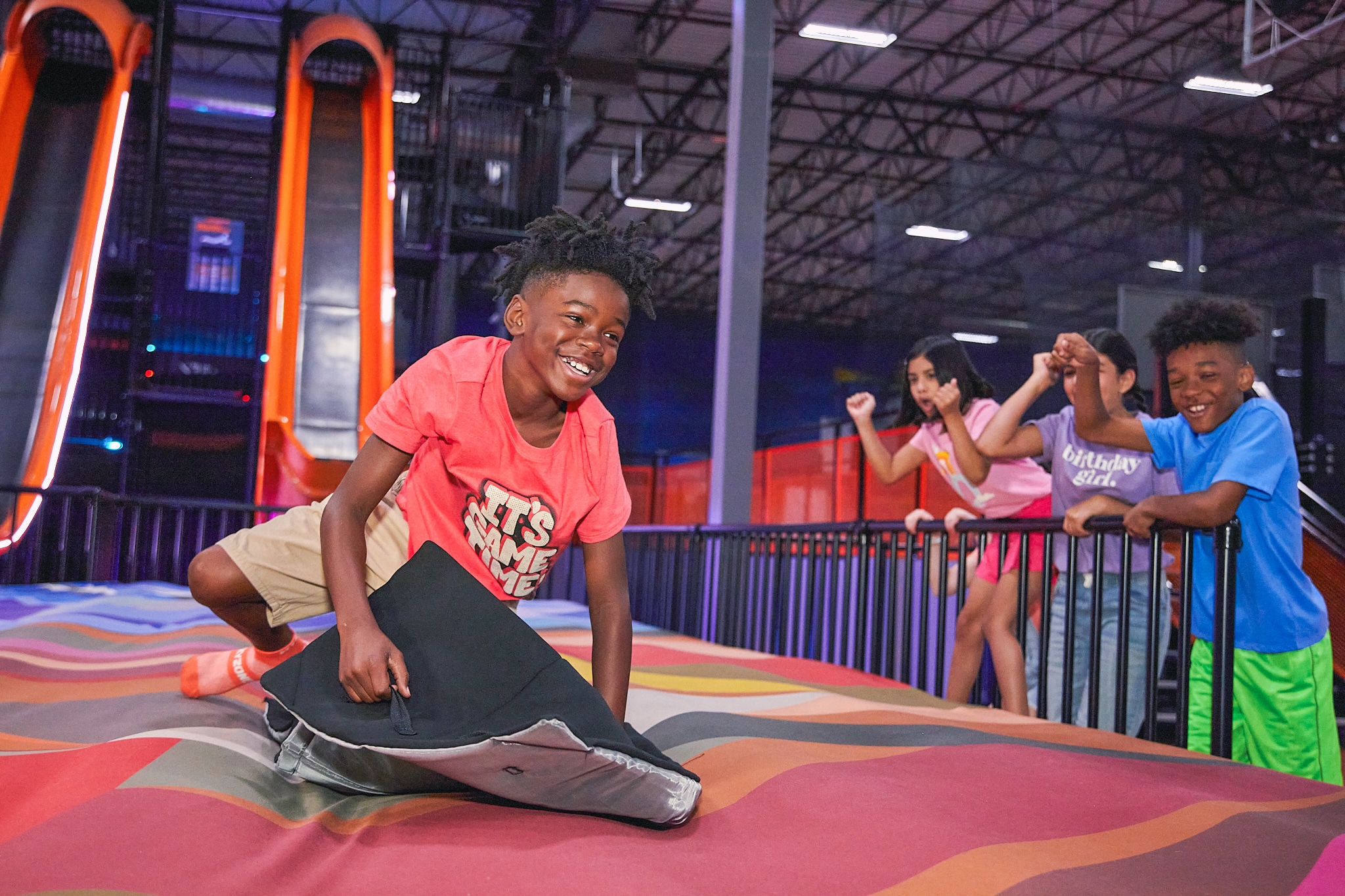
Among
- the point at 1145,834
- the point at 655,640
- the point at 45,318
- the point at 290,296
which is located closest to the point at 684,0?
the point at 290,296

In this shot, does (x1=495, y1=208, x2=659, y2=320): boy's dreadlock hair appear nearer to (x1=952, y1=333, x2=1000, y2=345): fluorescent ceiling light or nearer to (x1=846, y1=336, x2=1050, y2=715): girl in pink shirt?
(x1=846, y1=336, x2=1050, y2=715): girl in pink shirt

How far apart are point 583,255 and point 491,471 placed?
408mm

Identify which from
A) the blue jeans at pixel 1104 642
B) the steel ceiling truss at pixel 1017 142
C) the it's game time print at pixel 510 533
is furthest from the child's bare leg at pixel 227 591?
the steel ceiling truss at pixel 1017 142

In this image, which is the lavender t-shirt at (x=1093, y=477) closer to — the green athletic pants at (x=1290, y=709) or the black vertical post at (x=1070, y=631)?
the black vertical post at (x=1070, y=631)

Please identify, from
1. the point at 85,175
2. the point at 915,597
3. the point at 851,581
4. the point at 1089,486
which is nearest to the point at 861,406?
the point at 1089,486

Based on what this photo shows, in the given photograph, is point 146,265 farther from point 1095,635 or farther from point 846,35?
point 846,35

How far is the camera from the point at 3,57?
7.60 meters

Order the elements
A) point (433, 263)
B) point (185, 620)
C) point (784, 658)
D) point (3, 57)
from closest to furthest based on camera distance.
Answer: point (784, 658), point (185, 620), point (3, 57), point (433, 263)

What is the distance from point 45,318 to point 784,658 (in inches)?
233

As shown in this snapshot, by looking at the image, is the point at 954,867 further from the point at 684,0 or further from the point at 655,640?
the point at 684,0

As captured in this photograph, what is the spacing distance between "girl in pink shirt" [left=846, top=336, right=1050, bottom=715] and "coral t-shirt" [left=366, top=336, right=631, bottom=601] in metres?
1.42

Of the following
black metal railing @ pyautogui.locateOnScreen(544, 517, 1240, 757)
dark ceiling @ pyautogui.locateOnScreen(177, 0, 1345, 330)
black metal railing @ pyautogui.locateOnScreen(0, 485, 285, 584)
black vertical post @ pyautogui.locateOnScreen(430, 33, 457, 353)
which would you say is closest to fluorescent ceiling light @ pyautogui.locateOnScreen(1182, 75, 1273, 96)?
dark ceiling @ pyautogui.locateOnScreen(177, 0, 1345, 330)

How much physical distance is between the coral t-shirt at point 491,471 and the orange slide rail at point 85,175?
5103 millimetres

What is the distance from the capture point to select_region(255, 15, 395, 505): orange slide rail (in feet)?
22.7
